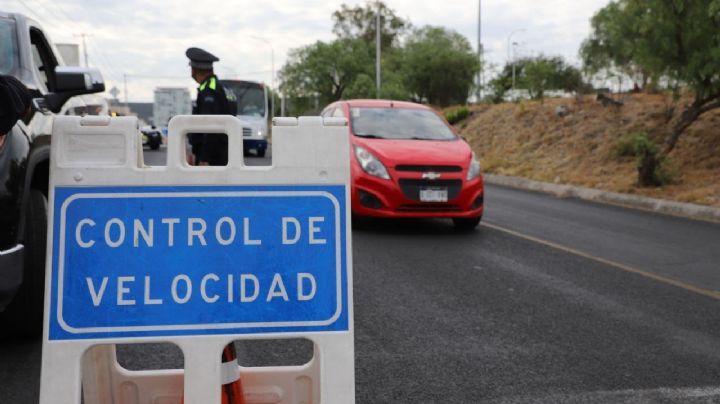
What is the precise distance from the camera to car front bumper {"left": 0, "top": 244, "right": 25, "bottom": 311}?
11.7 ft

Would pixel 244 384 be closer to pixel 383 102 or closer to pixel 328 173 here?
pixel 328 173

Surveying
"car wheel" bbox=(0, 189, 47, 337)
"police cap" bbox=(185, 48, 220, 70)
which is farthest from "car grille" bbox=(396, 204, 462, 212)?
"car wheel" bbox=(0, 189, 47, 337)

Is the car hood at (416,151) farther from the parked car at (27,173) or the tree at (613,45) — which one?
the tree at (613,45)

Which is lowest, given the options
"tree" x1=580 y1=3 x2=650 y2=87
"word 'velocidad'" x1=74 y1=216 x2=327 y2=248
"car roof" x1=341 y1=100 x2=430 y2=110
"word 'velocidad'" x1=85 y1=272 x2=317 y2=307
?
"word 'velocidad'" x1=85 y1=272 x2=317 y2=307

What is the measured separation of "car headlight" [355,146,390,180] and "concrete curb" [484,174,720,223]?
568 centimetres

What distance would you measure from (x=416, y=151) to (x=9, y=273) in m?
6.60

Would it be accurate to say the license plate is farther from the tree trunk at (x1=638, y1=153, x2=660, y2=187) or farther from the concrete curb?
the tree trunk at (x1=638, y1=153, x2=660, y2=187)

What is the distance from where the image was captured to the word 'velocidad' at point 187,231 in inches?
103

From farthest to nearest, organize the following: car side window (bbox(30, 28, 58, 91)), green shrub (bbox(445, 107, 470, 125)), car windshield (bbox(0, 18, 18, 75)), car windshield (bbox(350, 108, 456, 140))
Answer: green shrub (bbox(445, 107, 470, 125)) → car windshield (bbox(350, 108, 456, 140)) → car side window (bbox(30, 28, 58, 91)) → car windshield (bbox(0, 18, 18, 75))

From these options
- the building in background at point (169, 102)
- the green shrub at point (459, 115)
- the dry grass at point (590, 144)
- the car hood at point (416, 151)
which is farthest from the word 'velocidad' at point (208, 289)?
the building in background at point (169, 102)

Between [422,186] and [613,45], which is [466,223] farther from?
[613,45]

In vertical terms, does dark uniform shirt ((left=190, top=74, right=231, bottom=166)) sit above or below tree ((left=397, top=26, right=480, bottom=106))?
below

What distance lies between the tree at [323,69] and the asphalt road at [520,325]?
66.2 metres

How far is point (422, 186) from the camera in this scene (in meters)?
9.48
